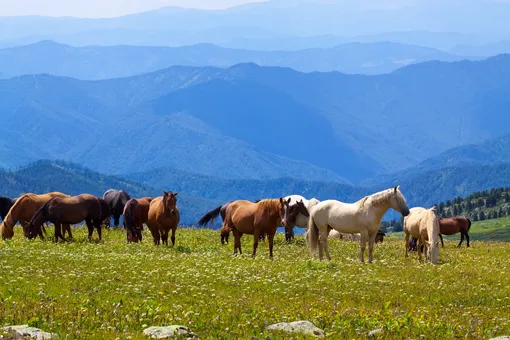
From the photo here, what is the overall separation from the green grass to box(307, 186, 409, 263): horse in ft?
3.94

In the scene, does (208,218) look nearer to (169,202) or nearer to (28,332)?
(169,202)

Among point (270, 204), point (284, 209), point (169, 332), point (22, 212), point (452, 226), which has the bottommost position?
point (169, 332)

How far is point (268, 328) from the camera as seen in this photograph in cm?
1688

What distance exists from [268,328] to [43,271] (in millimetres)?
10140

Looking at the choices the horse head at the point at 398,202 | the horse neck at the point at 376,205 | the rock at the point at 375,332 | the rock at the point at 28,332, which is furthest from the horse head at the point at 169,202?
the rock at the point at 28,332

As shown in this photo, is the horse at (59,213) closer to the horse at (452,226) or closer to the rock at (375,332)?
the rock at (375,332)

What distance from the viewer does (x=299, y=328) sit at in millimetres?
16688

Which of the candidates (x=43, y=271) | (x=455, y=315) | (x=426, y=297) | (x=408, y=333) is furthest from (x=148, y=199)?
(x=408, y=333)

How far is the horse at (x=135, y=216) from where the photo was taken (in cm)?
4028

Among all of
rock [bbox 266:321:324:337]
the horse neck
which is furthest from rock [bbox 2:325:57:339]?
the horse neck

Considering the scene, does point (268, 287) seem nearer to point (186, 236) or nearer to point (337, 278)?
point (337, 278)

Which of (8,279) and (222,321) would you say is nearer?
(222,321)

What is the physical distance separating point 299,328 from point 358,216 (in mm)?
17935

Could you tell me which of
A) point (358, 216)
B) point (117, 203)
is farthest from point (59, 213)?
point (117, 203)
